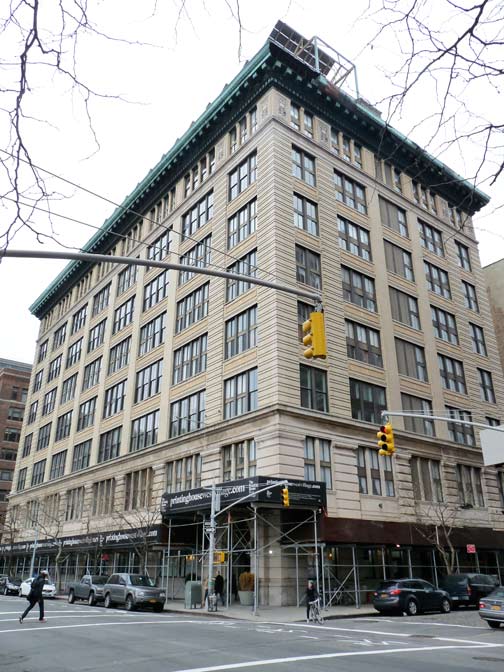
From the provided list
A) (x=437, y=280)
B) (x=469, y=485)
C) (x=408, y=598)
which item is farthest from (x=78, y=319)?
(x=408, y=598)

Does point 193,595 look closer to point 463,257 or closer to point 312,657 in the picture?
point 312,657

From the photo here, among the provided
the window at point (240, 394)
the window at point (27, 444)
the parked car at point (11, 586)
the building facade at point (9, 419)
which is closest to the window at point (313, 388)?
the window at point (240, 394)

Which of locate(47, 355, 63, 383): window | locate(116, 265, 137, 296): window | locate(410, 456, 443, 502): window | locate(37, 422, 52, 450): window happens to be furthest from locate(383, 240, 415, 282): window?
locate(37, 422, 52, 450): window

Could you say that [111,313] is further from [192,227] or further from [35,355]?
[35,355]

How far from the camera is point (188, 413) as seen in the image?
127 feet

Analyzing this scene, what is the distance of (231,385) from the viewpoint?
116 feet

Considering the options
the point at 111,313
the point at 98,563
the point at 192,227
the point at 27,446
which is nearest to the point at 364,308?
the point at 192,227

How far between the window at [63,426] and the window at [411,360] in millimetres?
33082

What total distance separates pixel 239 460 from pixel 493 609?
53.0 ft

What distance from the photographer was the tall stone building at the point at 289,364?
31719mm

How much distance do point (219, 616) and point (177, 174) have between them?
117 ft

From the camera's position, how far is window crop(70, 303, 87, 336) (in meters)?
61.0

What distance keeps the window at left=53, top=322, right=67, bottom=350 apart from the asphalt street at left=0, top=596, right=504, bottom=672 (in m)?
47.7

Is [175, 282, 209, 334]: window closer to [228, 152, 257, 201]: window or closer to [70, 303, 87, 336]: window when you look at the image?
[228, 152, 257, 201]: window
